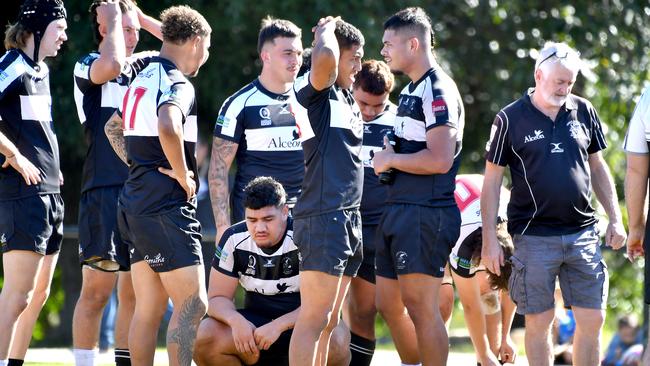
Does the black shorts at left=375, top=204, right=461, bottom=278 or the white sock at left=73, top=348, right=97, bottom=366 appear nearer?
the black shorts at left=375, top=204, right=461, bottom=278

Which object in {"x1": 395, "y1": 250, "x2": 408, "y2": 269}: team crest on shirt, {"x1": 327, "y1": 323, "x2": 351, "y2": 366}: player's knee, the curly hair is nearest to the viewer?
{"x1": 395, "y1": 250, "x2": 408, "y2": 269}: team crest on shirt

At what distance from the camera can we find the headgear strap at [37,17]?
6.71 meters

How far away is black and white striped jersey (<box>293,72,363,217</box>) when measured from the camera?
562 centimetres

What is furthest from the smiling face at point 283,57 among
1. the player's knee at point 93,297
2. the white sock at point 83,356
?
the white sock at point 83,356

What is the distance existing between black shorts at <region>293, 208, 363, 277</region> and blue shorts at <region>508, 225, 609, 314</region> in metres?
1.15

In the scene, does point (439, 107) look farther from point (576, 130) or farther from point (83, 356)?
point (83, 356)

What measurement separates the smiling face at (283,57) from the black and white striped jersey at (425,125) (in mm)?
1179

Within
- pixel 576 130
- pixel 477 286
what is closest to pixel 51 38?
pixel 477 286

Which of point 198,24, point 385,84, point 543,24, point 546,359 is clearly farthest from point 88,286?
point 543,24

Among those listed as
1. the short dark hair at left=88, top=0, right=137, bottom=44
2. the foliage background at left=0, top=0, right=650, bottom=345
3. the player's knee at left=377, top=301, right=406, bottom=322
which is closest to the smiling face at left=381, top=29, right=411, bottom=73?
the player's knee at left=377, top=301, right=406, bottom=322

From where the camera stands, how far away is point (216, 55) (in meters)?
12.4

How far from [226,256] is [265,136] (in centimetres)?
100

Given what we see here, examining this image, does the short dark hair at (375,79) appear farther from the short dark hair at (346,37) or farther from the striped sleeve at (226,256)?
the striped sleeve at (226,256)

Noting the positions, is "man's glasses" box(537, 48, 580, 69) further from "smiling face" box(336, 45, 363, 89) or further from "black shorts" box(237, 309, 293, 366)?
"black shorts" box(237, 309, 293, 366)
